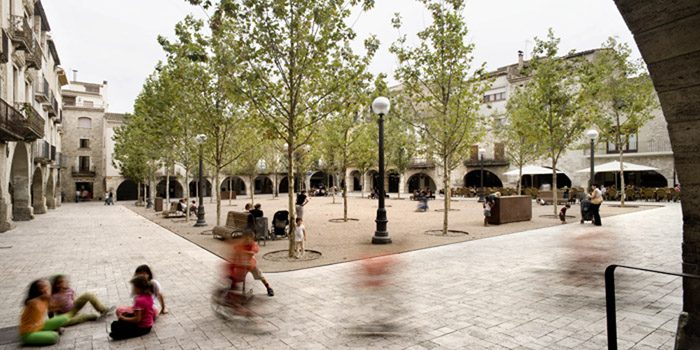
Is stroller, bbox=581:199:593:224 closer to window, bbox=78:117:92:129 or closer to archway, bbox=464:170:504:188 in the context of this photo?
archway, bbox=464:170:504:188

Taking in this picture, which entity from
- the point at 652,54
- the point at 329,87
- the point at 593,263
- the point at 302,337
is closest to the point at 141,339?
the point at 302,337

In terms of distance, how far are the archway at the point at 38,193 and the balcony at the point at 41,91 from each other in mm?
4268

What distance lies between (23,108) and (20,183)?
486cm

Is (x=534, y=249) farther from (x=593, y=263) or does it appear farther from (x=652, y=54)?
(x=652, y=54)

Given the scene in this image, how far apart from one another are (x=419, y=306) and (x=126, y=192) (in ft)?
150

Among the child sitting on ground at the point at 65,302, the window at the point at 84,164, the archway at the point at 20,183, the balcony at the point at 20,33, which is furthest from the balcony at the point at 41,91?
the child sitting on ground at the point at 65,302

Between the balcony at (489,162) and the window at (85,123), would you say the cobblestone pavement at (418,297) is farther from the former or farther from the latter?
the window at (85,123)

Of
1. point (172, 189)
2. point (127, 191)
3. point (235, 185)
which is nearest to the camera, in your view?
point (127, 191)

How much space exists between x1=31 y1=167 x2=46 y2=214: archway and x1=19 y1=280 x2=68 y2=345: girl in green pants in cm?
2384

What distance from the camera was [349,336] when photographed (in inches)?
153

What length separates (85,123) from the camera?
39.8 metres

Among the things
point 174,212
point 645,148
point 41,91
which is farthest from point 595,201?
point 41,91

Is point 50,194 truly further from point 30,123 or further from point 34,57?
point 30,123

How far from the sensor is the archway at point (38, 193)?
72.2 ft
